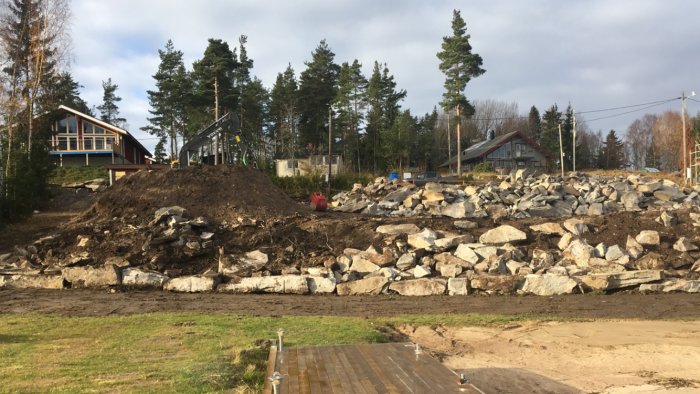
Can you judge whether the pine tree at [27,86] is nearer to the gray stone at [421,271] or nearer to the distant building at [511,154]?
the gray stone at [421,271]

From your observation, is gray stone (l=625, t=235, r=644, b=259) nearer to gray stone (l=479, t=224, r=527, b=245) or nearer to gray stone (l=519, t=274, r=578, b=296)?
gray stone (l=519, t=274, r=578, b=296)

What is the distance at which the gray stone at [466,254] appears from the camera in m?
13.5

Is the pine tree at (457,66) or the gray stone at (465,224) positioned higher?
the pine tree at (457,66)

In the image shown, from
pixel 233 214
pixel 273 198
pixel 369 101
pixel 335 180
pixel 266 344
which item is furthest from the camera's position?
pixel 369 101

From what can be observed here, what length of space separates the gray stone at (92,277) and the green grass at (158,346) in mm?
3233

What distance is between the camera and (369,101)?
2153 inches

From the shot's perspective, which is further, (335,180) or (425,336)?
(335,180)

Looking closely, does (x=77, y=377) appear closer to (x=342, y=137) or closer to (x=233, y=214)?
(x=233, y=214)

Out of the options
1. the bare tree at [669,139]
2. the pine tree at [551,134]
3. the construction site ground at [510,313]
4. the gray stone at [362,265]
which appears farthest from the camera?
the bare tree at [669,139]

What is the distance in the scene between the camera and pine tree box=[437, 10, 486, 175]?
48281mm

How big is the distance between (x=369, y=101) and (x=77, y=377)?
168ft

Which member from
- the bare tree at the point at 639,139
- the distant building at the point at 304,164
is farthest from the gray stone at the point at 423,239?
the bare tree at the point at 639,139

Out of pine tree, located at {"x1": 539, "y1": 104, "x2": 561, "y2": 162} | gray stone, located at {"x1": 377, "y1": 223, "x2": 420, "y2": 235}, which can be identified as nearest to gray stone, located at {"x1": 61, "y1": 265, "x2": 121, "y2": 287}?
gray stone, located at {"x1": 377, "y1": 223, "x2": 420, "y2": 235}

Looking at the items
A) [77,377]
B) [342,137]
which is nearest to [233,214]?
[77,377]
